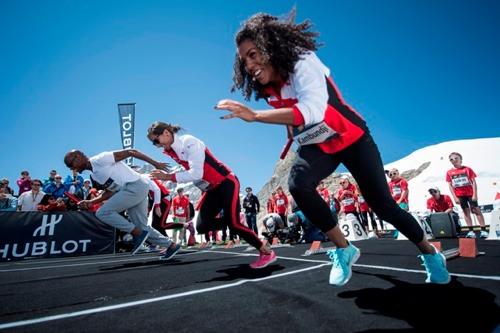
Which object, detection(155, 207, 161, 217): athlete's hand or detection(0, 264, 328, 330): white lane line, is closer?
detection(0, 264, 328, 330): white lane line

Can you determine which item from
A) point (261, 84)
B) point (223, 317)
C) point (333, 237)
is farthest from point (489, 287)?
point (261, 84)

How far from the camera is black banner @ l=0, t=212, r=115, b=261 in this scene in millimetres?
6504

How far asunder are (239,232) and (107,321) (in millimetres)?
2057

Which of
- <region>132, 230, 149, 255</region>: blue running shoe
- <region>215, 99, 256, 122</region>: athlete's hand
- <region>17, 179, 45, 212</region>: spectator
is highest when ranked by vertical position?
<region>17, 179, 45, 212</region>: spectator

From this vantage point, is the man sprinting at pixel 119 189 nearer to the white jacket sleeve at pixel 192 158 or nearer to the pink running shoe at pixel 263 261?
the white jacket sleeve at pixel 192 158

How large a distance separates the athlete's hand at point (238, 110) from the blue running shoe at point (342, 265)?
132 centimetres

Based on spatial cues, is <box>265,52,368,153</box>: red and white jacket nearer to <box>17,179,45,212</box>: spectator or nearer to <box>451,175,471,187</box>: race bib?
<box>451,175,471,187</box>: race bib

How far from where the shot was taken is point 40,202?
7863 millimetres

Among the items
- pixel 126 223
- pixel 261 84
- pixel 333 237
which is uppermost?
pixel 261 84

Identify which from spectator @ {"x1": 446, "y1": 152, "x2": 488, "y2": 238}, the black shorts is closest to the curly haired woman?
spectator @ {"x1": 446, "y1": 152, "x2": 488, "y2": 238}

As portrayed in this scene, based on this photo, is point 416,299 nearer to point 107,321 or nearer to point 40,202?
point 107,321

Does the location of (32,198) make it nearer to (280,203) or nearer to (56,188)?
(56,188)

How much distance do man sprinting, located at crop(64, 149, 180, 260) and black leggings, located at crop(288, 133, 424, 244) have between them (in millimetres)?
3146

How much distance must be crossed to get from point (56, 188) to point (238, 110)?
902 centimetres
